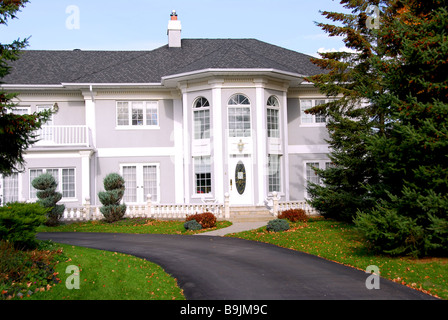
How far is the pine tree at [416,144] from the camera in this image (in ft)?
35.9

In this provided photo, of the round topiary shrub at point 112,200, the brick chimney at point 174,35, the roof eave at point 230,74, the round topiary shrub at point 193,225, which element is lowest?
the round topiary shrub at point 193,225

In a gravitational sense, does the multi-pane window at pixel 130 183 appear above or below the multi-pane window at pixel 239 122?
below

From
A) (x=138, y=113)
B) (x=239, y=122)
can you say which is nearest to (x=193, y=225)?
(x=239, y=122)

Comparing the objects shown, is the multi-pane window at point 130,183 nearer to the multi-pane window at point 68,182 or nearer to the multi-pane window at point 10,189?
the multi-pane window at point 68,182

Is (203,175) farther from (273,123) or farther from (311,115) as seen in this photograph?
(311,115)

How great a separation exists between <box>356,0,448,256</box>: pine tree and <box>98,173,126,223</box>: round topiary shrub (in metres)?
12.9

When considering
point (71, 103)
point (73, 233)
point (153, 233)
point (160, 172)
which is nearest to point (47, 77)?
point (71, 103)

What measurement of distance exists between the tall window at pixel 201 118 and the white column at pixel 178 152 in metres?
2.09

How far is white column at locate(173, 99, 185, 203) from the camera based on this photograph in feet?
83.5

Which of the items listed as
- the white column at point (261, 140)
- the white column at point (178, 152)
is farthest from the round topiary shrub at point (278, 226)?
the white column at point (178, 152)

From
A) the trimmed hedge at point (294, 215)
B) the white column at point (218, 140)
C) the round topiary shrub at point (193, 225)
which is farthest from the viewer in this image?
the white column at point (218, 140)

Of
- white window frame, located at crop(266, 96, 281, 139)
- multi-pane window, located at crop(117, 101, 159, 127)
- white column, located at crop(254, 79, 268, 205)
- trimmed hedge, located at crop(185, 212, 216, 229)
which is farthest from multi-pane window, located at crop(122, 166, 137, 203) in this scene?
white window frame, located at crop(266, 96, 281, 139)

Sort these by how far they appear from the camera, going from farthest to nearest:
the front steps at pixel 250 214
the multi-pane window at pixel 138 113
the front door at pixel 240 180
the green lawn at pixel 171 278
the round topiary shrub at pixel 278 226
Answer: the multi-pane window at pixel 138 113
the front door at pixel 240 180
the front steps at pixel 250 214
the round topiary shrub at pixel 278 226
the green lawn at pixel 171 278
